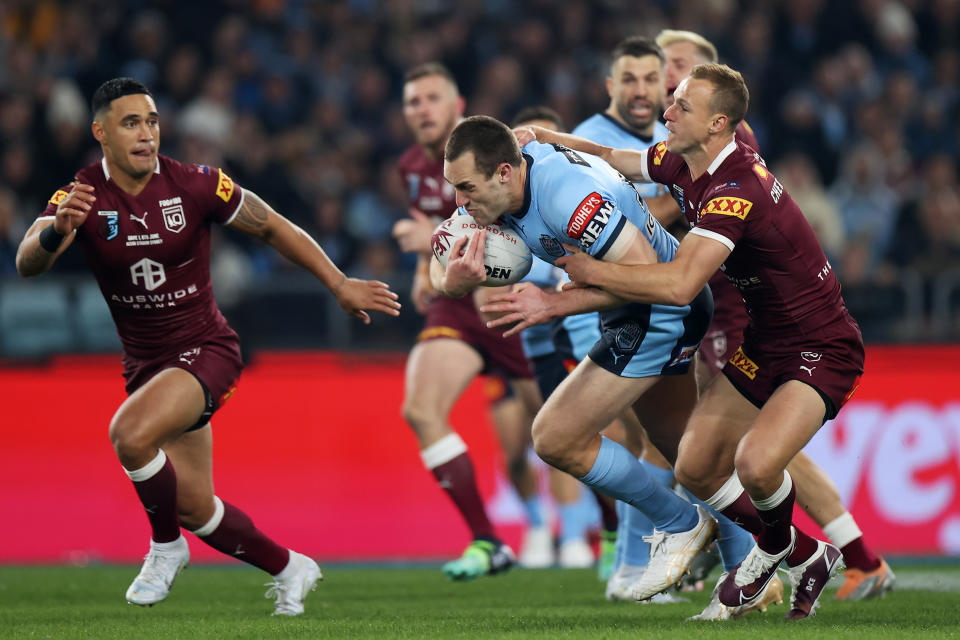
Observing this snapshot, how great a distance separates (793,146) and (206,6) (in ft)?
22.2

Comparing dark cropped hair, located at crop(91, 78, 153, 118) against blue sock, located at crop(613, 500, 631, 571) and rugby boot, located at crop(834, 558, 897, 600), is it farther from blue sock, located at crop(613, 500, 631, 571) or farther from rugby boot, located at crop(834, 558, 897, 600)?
rugby boot, located at crop(834, 558, 897, 600)

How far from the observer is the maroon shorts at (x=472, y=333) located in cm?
883

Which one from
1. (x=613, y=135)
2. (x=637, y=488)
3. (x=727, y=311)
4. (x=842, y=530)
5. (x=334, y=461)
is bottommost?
(x=334, y=461)

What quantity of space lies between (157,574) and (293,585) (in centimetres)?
69

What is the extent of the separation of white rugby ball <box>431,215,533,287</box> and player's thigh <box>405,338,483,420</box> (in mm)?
2392

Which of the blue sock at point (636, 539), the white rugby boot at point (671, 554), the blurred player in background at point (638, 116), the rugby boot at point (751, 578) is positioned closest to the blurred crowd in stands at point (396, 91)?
the blurred player in background at point (638, 116)

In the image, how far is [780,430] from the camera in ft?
19.0

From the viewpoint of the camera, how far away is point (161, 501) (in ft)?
21.1

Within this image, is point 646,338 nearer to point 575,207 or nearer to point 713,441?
point 713,441

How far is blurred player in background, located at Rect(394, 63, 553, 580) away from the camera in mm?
8438

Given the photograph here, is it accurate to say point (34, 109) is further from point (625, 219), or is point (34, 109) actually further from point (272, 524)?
point (625, 219)

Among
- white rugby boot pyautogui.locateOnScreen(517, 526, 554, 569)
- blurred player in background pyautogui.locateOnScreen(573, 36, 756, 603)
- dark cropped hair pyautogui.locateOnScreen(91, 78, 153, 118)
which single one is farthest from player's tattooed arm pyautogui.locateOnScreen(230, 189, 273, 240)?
white rugby boot pyautogui.locateOnScreen(517, 526, 554, 569)

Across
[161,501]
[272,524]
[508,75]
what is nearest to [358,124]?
[508,75]

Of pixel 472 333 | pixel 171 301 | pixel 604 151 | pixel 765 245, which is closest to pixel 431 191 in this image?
pixel 472 333
